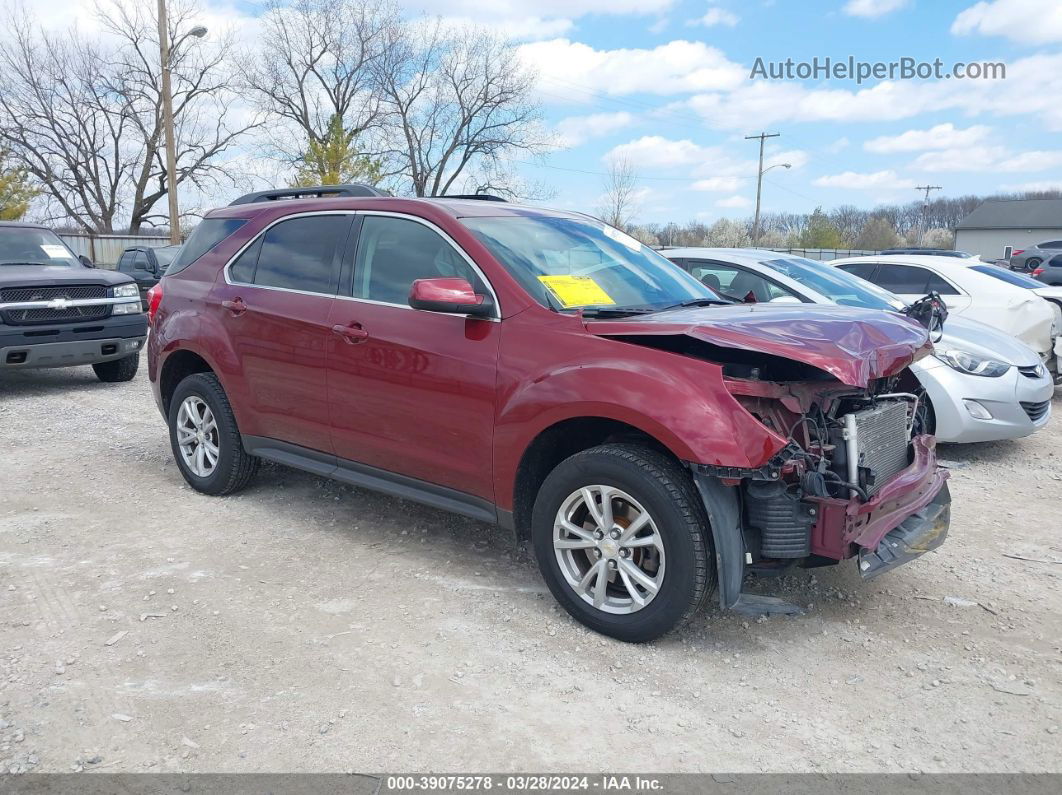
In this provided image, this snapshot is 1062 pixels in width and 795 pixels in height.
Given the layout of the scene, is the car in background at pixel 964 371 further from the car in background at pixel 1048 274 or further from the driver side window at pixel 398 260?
the car in background at pixel 1048 274

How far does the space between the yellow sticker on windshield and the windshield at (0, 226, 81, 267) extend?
7.81m

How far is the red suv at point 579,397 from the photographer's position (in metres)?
3.20

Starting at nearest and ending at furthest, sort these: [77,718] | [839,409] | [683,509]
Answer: [77,718] < [683,509] < [839,409]

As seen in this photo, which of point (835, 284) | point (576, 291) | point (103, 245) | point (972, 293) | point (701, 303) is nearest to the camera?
point (576, 291)

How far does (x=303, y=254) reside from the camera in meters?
4.75

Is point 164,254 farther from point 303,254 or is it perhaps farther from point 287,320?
point 287,320

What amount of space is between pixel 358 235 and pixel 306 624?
2.05 meters

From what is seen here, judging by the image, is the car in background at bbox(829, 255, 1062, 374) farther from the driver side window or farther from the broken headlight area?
the driver side window

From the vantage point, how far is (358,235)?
177 inches

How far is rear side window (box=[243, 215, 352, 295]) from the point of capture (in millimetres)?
4578

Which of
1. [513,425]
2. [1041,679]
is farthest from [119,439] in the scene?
[1041,679]

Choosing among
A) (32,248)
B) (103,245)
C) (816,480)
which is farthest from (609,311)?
(103,245)

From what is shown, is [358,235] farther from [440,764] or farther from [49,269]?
[49,269]

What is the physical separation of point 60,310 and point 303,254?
530 cm
